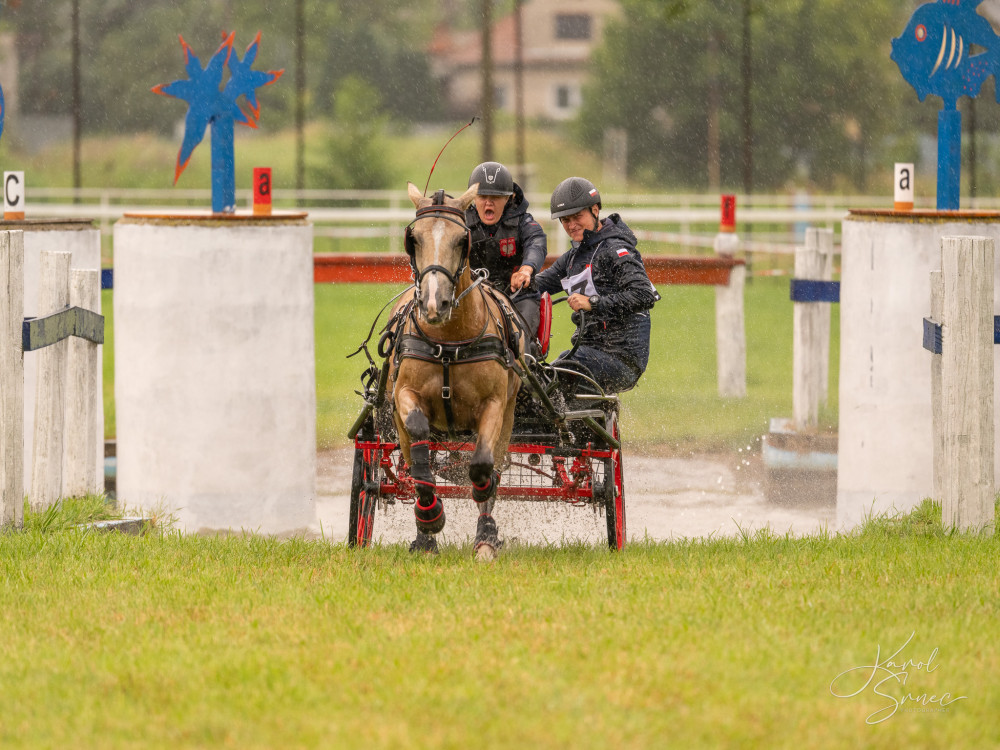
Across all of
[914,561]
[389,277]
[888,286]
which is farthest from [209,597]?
[389,277]

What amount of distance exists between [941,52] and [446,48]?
62948 mm

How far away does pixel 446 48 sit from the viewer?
7056 centimetres

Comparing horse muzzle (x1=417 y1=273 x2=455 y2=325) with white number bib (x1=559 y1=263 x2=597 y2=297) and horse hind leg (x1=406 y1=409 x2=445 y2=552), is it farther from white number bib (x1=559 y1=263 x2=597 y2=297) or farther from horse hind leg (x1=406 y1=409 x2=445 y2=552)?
white number bib (x1=559 y1=263 x2=597 y2=297)

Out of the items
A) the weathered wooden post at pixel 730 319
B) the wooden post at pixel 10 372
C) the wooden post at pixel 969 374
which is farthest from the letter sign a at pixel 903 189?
the weathered wooden post at pixel 730 319

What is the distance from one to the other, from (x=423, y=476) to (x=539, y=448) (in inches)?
36.4

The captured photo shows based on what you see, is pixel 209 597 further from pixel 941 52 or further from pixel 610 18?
pixel 610 18

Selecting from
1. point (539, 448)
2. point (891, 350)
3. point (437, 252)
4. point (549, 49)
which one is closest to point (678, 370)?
point (891, 350)

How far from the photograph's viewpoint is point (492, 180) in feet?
26.5

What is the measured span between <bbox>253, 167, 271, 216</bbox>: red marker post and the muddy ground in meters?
2.18

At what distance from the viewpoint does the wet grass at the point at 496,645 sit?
186 inches

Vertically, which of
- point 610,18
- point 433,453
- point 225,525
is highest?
point 610,18

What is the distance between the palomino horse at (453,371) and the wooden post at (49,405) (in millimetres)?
2324

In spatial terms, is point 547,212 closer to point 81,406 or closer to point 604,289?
point 604,289

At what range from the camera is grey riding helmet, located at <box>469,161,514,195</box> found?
317 inches
